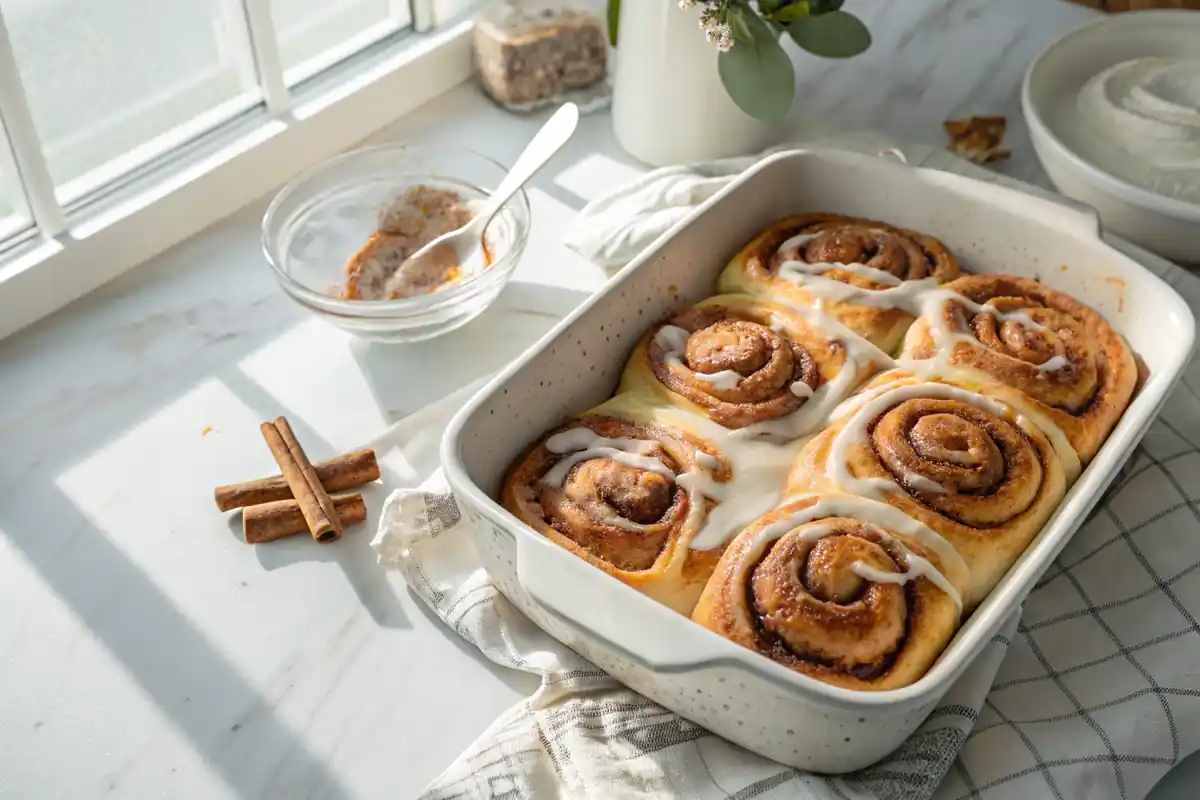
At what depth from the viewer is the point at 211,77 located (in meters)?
1.33

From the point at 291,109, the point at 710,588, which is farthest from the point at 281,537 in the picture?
the point at 291,109

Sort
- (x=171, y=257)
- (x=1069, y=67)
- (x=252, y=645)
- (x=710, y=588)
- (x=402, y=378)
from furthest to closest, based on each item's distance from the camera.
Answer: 1. (x=1069, y=67)
2. (x=171, y=257)
3. (x=402, y=378)
4. (x=252, y=645)
5. (x=710, y=588)

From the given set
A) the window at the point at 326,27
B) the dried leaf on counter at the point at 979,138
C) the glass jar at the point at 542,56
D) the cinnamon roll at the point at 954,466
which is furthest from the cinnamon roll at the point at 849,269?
the window at the point at 326,27

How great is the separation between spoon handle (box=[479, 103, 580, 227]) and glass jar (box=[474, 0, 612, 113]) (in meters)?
0.25

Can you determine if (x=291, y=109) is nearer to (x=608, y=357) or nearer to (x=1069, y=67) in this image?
(x=608, y=357)

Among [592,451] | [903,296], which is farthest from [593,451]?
[903,296]

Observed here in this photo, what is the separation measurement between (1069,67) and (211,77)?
97cm

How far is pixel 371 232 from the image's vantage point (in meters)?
1.28

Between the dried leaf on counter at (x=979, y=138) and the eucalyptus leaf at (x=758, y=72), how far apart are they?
30 centimetres

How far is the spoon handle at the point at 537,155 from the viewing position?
3.93 ft

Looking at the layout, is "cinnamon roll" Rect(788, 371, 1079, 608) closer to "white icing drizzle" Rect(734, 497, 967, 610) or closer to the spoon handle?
"white icing drizzle" Rect(734, 497, 967, 610)

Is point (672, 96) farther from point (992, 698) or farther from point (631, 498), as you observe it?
point (992, 698)

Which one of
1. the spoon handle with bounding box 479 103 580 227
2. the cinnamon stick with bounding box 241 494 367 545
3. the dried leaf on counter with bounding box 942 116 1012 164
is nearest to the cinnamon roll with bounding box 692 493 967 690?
the cinnamon stick with bounding box 241 494 367 545

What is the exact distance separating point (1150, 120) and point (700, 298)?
1.72ft
